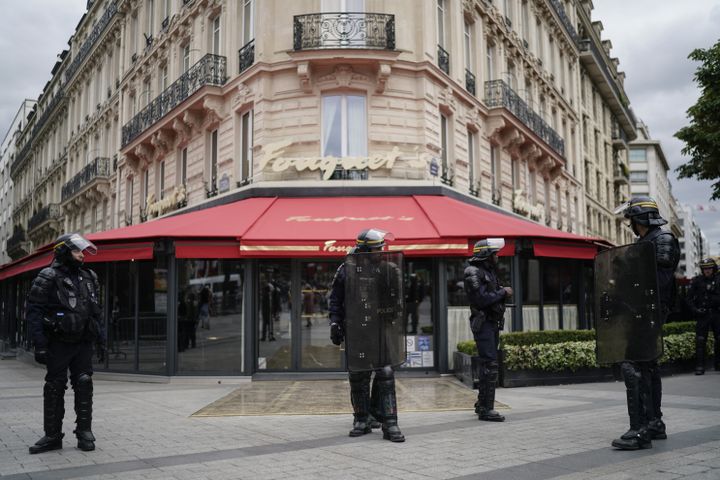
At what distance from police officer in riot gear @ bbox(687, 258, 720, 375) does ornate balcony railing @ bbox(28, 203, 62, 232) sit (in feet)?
103

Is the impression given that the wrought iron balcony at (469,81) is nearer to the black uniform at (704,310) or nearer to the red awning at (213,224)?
the red awning at (213,224)

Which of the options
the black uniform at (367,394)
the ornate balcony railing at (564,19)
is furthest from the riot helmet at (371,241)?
the ornate balcony railing at (564,19)

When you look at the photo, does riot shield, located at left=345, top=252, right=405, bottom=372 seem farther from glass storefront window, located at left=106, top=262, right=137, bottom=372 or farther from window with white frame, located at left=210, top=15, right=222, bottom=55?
window with white frame, located at left=210, top=15, right=222, bottom=55

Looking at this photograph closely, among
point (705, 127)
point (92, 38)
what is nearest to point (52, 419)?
point (705, 127)

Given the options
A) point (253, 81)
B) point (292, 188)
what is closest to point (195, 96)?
point (253, 81)

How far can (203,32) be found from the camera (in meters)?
16.9

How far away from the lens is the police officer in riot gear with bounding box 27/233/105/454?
5.76 metres

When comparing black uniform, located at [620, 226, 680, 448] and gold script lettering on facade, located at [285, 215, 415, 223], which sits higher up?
gold script lettering on facade, located at [285, 215, 415, 223]

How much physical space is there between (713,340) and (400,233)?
649cm

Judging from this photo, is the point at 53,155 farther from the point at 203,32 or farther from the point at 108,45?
the point at 203,32

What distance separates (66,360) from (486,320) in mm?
4250

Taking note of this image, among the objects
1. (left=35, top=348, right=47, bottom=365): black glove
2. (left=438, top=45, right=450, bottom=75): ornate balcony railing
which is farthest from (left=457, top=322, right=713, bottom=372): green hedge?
(left=35, top=348, right=47, bottom=365): black glove

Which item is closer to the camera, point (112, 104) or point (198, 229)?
point (198, 229)

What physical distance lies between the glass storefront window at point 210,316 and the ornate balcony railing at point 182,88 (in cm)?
518
